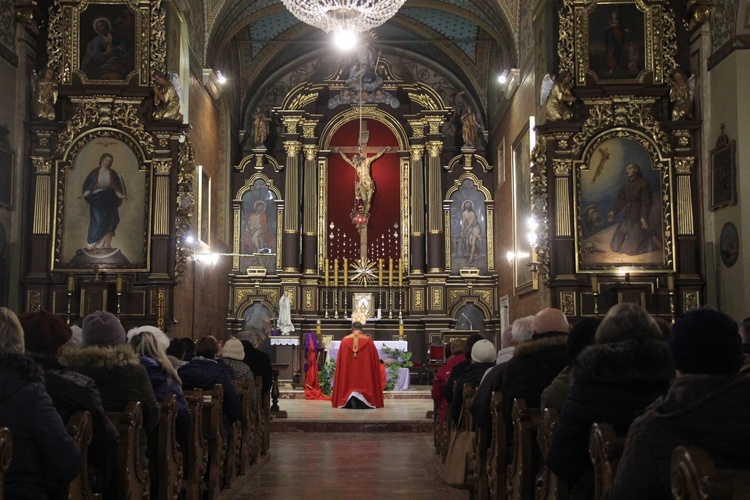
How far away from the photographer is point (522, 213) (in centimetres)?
1873

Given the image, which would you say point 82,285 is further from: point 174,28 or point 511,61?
point 511,61

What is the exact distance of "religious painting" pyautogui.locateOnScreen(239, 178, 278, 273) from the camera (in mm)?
23359

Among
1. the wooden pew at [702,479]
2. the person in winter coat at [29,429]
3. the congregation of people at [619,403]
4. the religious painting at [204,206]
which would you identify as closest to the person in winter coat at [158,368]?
the person in winter coat at [29,429]

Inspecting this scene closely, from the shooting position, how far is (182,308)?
16.1 meters

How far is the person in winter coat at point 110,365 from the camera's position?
4.88 metres

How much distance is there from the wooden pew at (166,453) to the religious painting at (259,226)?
17600 millimetres

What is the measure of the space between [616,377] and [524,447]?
1600 millimetres

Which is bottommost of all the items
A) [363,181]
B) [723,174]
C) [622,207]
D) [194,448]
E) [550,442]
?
[194,448]

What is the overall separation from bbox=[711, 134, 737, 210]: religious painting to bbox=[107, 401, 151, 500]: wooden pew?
34.7 feet

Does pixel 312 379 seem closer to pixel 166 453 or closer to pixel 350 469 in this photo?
pixel 350 469

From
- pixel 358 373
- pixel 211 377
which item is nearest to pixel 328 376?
pixel 358 373

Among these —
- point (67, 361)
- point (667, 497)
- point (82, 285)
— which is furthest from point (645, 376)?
point (82, 285)

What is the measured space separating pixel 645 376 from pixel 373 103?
20688 millimetres

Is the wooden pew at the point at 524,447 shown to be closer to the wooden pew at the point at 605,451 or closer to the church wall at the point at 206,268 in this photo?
Answer: the wooden pew at the point at 605,451
